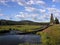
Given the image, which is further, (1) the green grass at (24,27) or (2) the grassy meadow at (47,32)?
(1) the green grass at (24,27)

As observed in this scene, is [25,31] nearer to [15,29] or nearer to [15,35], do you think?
[15,29]

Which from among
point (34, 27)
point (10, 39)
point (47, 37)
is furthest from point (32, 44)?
point (10, 39)

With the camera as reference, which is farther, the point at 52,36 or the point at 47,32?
the point at 47,32

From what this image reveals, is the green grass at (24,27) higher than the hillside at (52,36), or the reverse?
the green grass at (24,27)

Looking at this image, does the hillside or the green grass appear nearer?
the hillside

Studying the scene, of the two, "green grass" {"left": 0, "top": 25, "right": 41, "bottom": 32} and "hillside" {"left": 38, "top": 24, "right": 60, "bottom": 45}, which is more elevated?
"green grass" {"left": 0, "top": 25, "right": 41, "bottom": 32}

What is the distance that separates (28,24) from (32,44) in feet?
9.24

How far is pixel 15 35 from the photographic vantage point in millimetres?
17703

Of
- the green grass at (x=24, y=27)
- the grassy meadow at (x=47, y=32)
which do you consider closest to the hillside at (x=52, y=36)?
the grassy meadow at (x=47, y=32)

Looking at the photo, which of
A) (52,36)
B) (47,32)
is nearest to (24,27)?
(47,32)

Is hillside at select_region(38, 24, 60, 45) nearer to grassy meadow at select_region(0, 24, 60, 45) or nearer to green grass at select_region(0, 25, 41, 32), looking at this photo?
grassy meadow at select_region(0, 24, 60, 45)

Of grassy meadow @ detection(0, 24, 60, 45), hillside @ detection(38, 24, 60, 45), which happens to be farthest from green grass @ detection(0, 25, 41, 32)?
hillside @ detection(38, 24, 60, 45)

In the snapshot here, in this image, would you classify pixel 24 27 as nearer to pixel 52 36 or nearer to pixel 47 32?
pixel 47 32

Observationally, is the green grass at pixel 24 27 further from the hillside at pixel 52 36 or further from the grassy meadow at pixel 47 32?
the hillside at pixel 52 36
